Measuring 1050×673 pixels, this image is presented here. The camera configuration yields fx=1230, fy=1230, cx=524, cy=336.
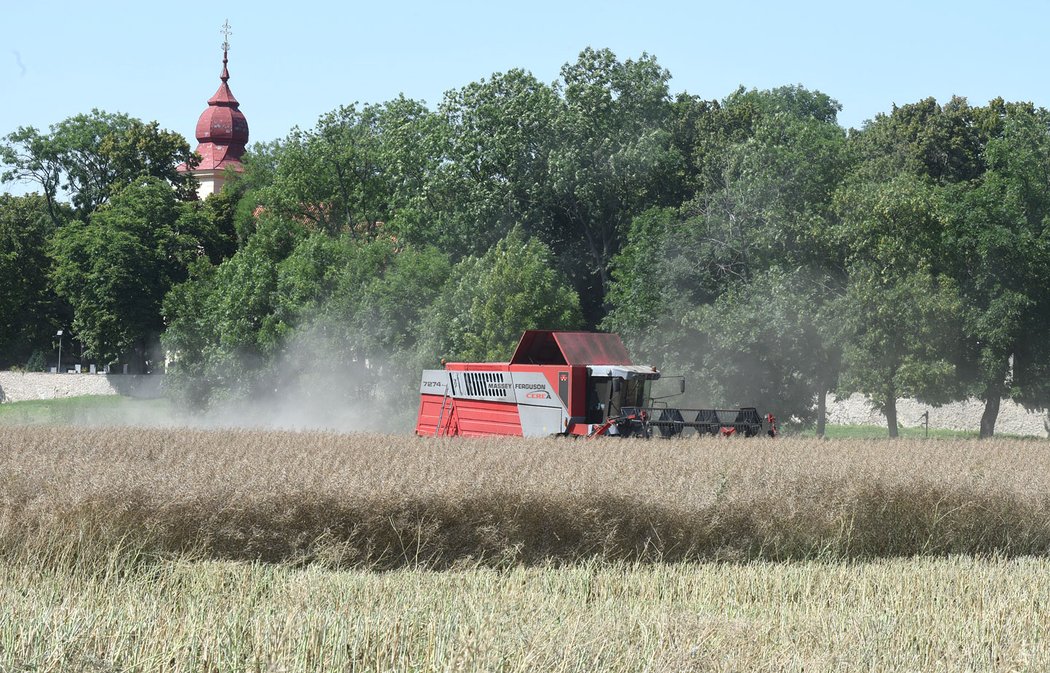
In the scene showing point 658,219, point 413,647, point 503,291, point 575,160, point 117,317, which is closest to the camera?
point 413,647

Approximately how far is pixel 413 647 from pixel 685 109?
44779 mm

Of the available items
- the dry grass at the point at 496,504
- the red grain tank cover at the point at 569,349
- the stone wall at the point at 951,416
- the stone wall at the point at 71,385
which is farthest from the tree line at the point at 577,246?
the dry grass at the point at 496,504

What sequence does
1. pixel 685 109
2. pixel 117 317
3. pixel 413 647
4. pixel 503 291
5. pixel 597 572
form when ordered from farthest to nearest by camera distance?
pixel 117 317
pixel 685 109
pixel 503 291
pixel 597 572
pixel 413 647

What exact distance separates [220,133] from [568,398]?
83.2 metres

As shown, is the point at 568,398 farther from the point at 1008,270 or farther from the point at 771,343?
the point at 1008,270

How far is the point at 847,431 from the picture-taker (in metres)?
42.8

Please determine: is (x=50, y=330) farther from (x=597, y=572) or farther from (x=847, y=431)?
(x=597, y=572)

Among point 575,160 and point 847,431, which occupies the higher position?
point 575,160

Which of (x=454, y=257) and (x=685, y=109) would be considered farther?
(x=685, y=109)

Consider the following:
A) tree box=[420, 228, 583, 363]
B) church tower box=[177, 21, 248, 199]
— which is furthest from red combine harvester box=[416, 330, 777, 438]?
church tower box=[177, 21, 248, 199]

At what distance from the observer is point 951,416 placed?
44.2m

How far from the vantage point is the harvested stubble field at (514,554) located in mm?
6508

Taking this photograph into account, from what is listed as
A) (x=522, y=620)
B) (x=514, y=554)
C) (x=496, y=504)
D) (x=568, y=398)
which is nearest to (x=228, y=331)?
(x=568, y=398)

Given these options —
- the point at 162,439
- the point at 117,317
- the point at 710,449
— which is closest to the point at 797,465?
the point at 710,449
